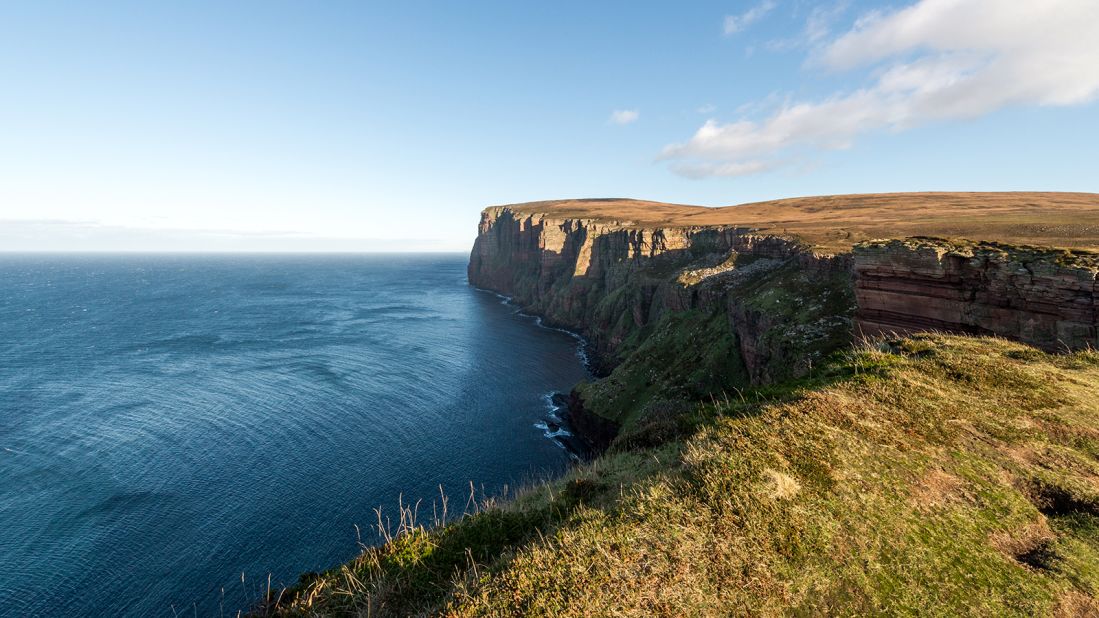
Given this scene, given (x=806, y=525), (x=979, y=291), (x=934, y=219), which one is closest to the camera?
(x=806, y=525)

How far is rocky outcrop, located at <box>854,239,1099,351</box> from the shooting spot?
2631 centimetres

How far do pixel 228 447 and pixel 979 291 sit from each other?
7674cm

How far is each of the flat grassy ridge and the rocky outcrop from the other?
53.7 feet

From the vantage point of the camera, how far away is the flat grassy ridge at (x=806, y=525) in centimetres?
819

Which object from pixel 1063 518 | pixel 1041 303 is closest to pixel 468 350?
pixel 1041 303

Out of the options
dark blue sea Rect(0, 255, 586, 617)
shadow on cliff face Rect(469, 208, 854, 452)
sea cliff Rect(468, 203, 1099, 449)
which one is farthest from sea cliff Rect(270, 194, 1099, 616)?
dark blue sea Rect(0, 255, 586, 617)

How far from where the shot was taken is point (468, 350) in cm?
10269

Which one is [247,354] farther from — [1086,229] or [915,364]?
[1086,229]

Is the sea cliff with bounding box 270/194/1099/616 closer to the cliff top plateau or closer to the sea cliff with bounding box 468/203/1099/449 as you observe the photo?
the sea cliff with bounding box 468/203/1099/449

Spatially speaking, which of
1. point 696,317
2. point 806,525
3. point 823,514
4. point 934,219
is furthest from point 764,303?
point 934,219

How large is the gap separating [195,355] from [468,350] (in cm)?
5669

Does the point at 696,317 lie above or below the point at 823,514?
below

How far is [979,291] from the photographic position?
100 feet

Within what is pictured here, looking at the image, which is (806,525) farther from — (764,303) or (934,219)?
(934,219)
